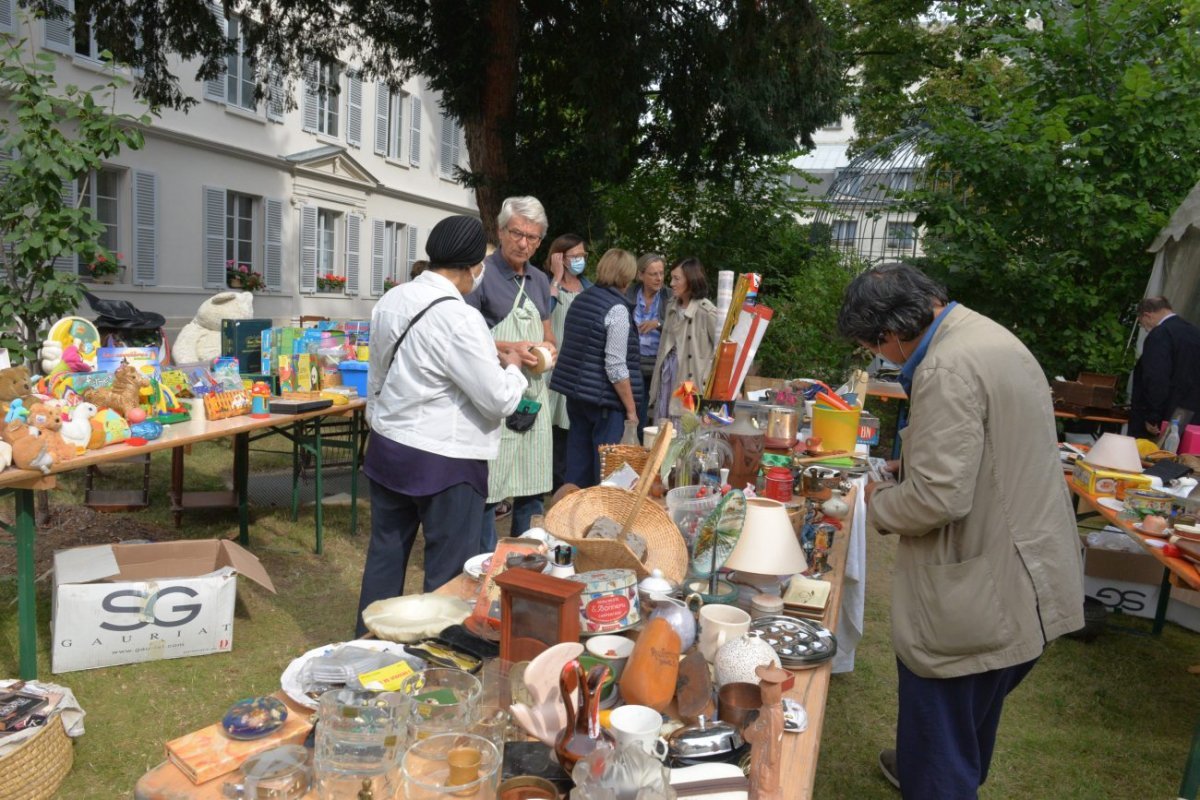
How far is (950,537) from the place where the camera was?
2.00 m

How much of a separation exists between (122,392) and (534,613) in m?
2.81

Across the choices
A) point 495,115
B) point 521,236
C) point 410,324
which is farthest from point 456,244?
point 495,115

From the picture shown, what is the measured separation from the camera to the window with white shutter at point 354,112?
1948 centimetres

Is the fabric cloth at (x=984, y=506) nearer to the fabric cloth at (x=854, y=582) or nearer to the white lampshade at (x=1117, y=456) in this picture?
the fabric cloth at (x=854, y=582)

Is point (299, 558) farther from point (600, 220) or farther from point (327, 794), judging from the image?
point (600, 220)

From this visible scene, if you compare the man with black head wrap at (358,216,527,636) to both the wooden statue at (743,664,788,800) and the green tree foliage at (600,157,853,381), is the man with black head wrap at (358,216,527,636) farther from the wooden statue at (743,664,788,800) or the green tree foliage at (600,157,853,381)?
the green tree foliage at (600,157,853,381)

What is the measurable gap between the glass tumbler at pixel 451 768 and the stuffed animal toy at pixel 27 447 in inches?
89.7

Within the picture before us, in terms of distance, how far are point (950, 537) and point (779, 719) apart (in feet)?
2.83

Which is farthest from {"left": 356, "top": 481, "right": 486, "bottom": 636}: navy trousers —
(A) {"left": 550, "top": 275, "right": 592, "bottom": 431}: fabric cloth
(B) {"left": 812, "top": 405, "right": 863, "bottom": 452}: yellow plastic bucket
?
(A) {"left": 550, "top": 275, "right": 592, "bottom": 431}: fabric cloth

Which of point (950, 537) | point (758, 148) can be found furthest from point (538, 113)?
point (950, 537)

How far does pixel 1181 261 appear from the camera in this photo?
676 cm

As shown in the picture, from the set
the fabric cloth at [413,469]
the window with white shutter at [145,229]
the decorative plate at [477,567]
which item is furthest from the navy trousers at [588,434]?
the window with white shutter at [145,229]

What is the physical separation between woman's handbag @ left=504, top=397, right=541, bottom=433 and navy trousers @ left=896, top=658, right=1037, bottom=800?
1.90m

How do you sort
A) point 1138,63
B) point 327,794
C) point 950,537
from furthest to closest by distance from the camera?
point 1138,63, point 950,537, point 327,794
